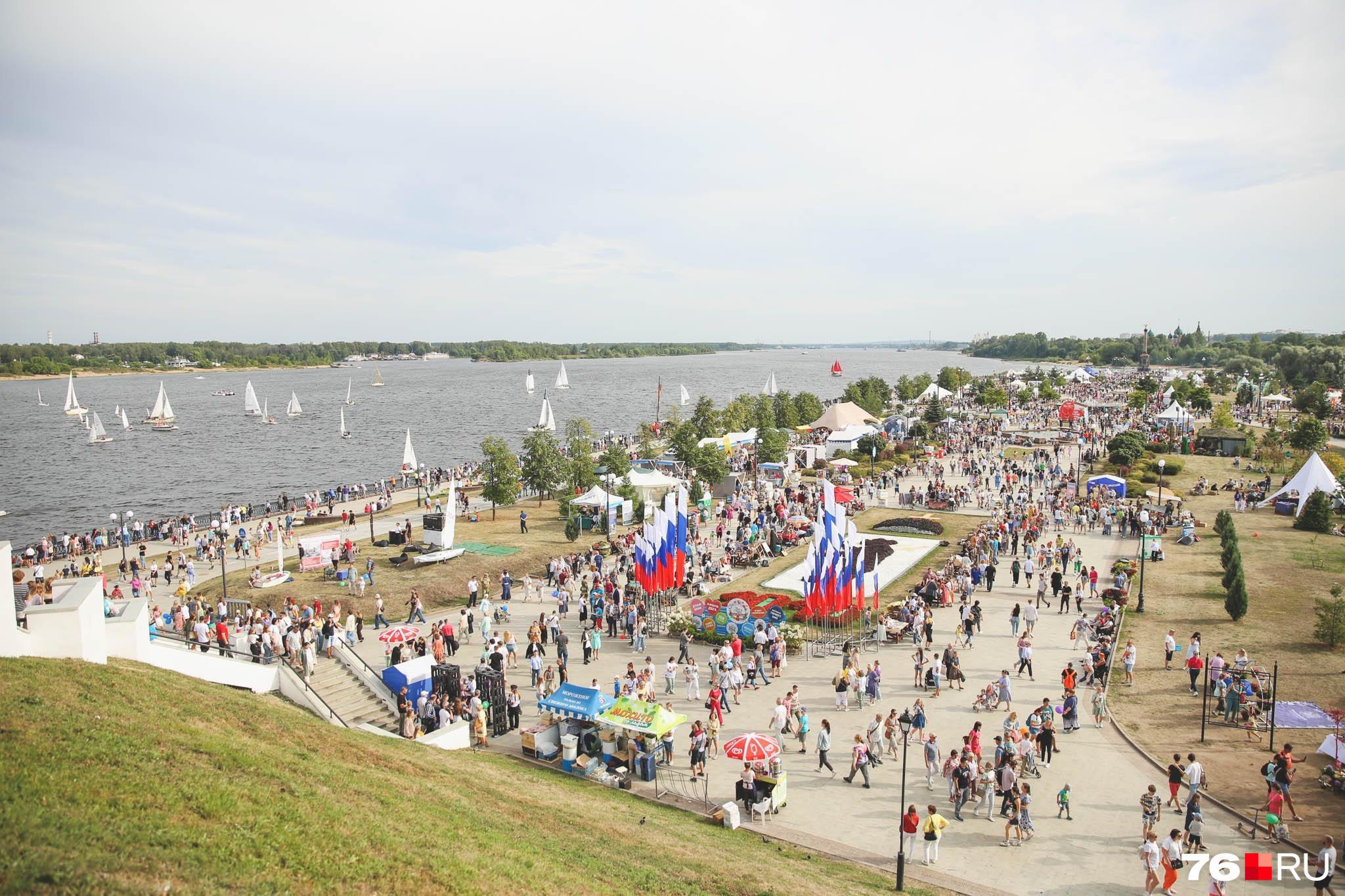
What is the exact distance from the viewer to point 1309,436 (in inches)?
1903

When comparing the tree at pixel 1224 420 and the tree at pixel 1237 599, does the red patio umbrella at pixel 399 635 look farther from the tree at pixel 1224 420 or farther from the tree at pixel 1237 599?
the tree at pixel 1224 420

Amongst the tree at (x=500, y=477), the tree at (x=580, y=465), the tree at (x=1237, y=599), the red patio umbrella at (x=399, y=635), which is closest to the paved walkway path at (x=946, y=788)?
the red patio umbrella at (x=399, y=635)

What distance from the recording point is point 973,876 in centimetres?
1205

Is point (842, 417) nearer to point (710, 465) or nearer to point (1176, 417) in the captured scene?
point (710, 465)

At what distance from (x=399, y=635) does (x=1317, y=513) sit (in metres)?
37.2

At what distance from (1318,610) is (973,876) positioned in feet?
54.5

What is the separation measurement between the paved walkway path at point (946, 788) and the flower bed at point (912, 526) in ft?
39.6

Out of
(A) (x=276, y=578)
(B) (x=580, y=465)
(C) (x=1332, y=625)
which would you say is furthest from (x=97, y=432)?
(C) (x=1332, y=625)

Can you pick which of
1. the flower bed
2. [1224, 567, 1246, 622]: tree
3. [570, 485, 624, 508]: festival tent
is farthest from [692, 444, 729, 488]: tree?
[1224, 567, 1246, 622]: tree

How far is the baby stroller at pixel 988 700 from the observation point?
1761 cm

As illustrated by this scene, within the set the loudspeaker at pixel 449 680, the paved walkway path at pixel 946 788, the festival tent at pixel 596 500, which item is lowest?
the paved walkway path at pixel 946 788

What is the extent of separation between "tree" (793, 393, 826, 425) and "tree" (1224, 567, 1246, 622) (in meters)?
51.3

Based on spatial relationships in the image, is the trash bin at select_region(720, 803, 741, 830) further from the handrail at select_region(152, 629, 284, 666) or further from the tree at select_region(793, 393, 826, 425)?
the tree at select_region(793, 393, 826, 425)

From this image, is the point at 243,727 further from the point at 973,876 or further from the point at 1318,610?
the point at 1318,610
